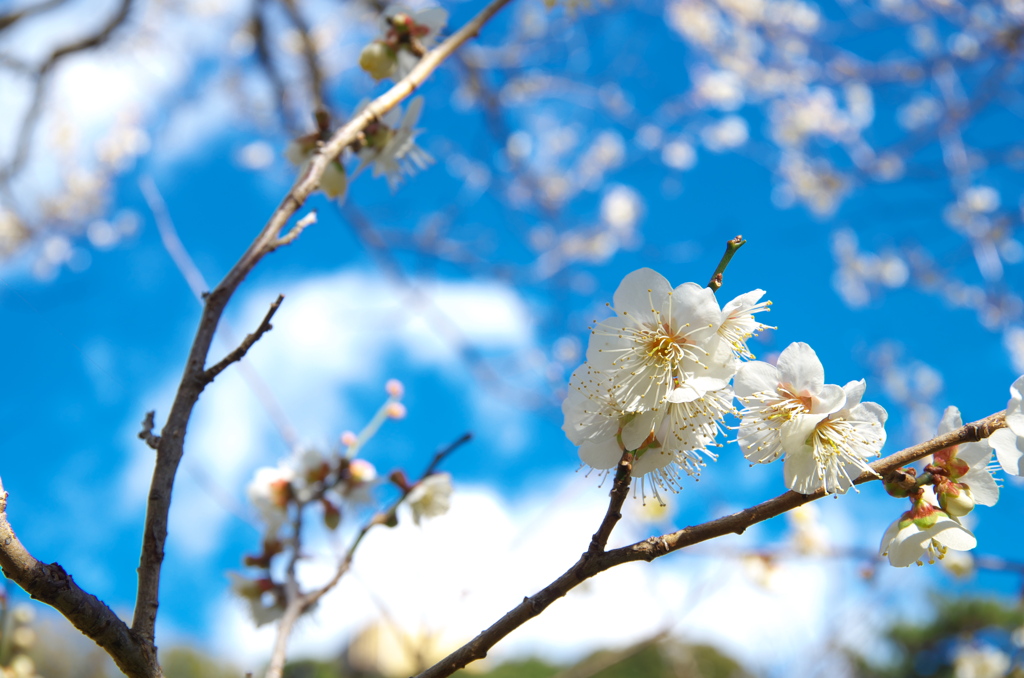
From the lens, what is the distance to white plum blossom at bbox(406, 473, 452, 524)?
4.02 feet

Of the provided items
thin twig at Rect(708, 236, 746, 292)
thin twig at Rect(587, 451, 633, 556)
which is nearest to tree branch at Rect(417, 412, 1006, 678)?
thin twig at Rect(587, 451, 633, 556)

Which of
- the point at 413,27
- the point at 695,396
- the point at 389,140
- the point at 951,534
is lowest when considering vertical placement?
the point at 951,534

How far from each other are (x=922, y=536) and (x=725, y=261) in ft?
→ 1.22

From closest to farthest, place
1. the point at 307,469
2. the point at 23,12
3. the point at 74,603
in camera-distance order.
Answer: the point at 74,603 → the point at 307,469 → the point at 23,12

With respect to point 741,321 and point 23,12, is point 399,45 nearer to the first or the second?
point 741,321

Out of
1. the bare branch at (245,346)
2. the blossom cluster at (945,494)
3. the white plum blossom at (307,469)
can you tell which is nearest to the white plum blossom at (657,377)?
the blossom cluster at (945,494)

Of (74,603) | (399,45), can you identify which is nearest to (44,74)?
(399,45)

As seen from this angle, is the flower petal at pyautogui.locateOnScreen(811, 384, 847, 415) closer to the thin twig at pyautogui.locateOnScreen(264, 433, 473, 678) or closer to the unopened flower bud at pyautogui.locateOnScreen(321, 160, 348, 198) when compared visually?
the thin twig at pyautogui.locateOnScreen(264, 433, 473, 678)

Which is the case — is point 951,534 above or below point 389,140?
below

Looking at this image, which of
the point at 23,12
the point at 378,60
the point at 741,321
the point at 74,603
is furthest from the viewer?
the point at 23,12

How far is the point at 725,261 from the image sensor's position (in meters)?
0.63

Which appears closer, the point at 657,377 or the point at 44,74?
the point at 657,377

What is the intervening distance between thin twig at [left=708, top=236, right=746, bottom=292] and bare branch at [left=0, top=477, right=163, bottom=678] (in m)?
0.62

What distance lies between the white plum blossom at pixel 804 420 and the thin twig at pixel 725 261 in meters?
0.10
